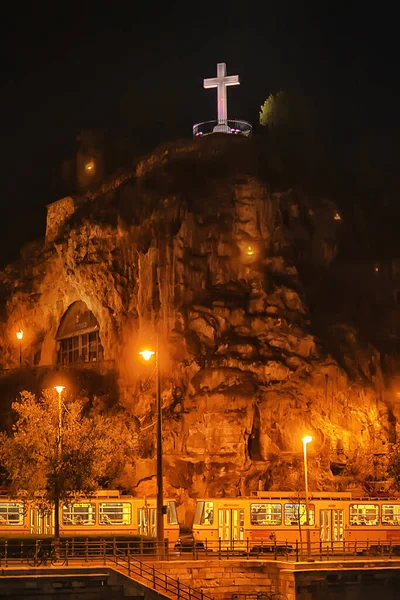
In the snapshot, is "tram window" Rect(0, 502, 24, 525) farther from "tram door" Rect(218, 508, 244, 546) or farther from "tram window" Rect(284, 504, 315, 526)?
"tram window" Rect(284, 504, 315, 526)

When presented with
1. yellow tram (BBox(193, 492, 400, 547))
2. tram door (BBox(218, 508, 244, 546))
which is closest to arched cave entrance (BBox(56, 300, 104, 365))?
yellow tram (BBox(193, 492, 400, 547))

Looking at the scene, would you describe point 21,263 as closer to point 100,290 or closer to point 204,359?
point 100,290

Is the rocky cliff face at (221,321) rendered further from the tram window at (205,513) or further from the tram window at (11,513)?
the tram window at (11,513)

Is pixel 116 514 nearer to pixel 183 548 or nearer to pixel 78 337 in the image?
pixel 183 548

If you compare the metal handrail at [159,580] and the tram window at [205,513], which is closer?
the metal handrail at [159,580]

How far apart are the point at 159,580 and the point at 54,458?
12708 mm

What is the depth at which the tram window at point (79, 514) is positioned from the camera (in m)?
56.3

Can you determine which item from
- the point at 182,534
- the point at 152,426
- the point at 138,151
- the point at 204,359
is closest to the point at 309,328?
the point at 204,359

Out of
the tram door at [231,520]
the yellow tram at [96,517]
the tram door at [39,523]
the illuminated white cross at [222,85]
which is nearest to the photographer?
the yellow tram at [96,517]

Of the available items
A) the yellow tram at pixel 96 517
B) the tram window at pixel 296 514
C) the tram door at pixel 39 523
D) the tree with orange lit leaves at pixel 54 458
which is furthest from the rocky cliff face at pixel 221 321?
the yellow tram at pixel 96 517

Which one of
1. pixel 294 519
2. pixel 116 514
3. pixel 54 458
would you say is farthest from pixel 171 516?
pixel 54 458

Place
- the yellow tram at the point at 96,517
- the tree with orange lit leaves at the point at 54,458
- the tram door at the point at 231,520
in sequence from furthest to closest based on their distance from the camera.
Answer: the tram door at the point at 231,520 < the yellow tram at the point at 96,517 < the tree with orange lit leaves at the point at 54,458

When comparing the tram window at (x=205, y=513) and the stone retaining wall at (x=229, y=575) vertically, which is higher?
the tram window at (x=205, y=513)

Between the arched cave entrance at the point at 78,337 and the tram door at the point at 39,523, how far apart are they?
35.1 metres
